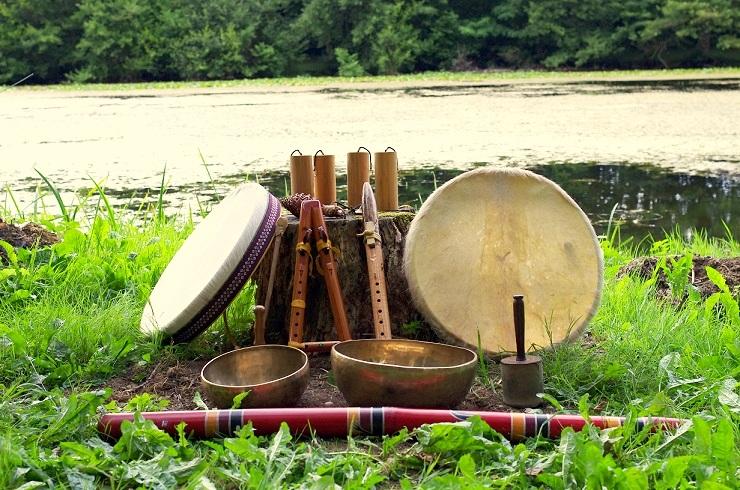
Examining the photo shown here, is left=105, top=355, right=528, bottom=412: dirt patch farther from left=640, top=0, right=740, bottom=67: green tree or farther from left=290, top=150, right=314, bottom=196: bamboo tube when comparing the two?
left=640, top=0, right=740, bottom=67: green tree

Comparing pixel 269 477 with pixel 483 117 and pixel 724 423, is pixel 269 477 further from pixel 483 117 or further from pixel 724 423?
pixel 483 117

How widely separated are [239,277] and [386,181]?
672 millimetres

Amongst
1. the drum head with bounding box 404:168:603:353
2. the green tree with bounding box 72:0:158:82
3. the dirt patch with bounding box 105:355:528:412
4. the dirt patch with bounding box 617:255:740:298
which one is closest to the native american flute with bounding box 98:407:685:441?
the dirt patch with bounding box 105:355:528:412

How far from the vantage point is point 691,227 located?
559 cm

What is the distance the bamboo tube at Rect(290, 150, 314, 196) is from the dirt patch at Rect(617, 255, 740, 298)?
137cm

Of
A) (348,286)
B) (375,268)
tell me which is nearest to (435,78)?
(348,286)

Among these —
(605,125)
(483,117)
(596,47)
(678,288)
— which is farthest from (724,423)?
(596,47)

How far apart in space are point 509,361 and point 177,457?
0.84 meters

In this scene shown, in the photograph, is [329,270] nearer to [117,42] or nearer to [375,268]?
[375,268]

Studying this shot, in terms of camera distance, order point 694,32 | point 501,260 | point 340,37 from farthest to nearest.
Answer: point 340,37 < point 694,32 < point 501,260

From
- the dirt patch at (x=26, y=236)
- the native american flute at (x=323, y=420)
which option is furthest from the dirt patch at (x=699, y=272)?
the dirt patch at (x=26, y=236)

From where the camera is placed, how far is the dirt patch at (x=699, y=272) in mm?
3422

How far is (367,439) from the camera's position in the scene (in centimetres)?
202

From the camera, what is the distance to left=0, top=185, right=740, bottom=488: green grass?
1.76 m
